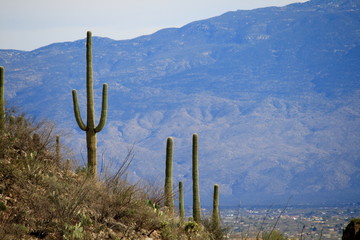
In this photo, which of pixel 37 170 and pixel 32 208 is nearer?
pixel 32 208

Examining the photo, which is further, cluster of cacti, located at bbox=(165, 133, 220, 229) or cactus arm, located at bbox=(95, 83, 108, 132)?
cactus arm, located at bbox=(95, 83, 108, 132)

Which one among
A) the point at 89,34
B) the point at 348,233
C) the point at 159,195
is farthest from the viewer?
the point at 89,34

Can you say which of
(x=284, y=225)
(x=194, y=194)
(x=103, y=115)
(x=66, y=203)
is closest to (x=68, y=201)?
(x=66, y=203)

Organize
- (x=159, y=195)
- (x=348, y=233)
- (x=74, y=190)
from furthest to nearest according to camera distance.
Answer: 1. (x=159, y=195)
2. (x=74, y=190)
3. (x=348, y=233)

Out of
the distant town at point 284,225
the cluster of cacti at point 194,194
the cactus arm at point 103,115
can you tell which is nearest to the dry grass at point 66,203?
the cluster of cacti at point 194,194

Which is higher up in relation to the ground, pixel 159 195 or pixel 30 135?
pixel 30 135

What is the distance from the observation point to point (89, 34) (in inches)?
719

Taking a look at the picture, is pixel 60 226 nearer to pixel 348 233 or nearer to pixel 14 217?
pixel 14 217

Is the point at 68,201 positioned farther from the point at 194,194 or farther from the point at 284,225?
the point at 284,225

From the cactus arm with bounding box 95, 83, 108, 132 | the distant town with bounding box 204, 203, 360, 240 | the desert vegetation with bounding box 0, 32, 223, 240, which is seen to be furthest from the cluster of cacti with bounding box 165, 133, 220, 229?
the cactus arm with bounding box 95, 83, 108, 132

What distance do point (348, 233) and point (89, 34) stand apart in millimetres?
10968

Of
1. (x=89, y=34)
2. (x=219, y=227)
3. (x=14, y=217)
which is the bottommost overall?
(x=219, y=227)

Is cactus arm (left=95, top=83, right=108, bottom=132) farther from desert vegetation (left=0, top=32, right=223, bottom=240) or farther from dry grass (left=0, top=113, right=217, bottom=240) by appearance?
dry grass (left=0, top=113, right=217, bottom=240)

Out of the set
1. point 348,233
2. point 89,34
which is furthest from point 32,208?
point 89,34
